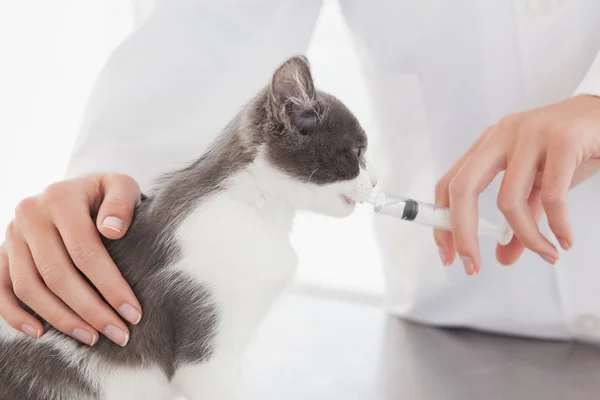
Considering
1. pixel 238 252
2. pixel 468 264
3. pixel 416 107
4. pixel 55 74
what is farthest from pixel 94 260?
pixel 55 74

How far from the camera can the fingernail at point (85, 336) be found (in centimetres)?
78

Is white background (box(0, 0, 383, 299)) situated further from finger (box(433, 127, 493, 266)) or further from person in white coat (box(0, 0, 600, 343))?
finger (box(433, 127, 493, 266))

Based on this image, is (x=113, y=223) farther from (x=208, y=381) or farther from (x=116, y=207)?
(x=208, y=381)

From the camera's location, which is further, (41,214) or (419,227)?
(419,227)

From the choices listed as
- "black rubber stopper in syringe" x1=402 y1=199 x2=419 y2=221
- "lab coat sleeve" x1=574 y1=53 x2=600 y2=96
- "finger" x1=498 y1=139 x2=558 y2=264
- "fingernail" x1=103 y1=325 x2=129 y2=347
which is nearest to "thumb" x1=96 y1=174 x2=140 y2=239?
"fingernail" x1=103 y1=325 x2=129 y2=347

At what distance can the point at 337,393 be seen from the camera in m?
0.93

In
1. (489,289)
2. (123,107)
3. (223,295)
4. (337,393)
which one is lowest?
(489,289)

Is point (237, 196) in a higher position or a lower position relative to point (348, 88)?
higher

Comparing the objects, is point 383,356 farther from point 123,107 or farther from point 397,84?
point 123,107

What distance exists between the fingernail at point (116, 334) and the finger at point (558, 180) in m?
0.50

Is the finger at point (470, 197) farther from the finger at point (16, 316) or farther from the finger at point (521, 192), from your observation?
the finger at point (16, 316)

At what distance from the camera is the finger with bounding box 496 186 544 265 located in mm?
870

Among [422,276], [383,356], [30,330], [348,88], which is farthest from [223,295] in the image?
[348,88]

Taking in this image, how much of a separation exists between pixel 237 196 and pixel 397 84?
0.47 meters
